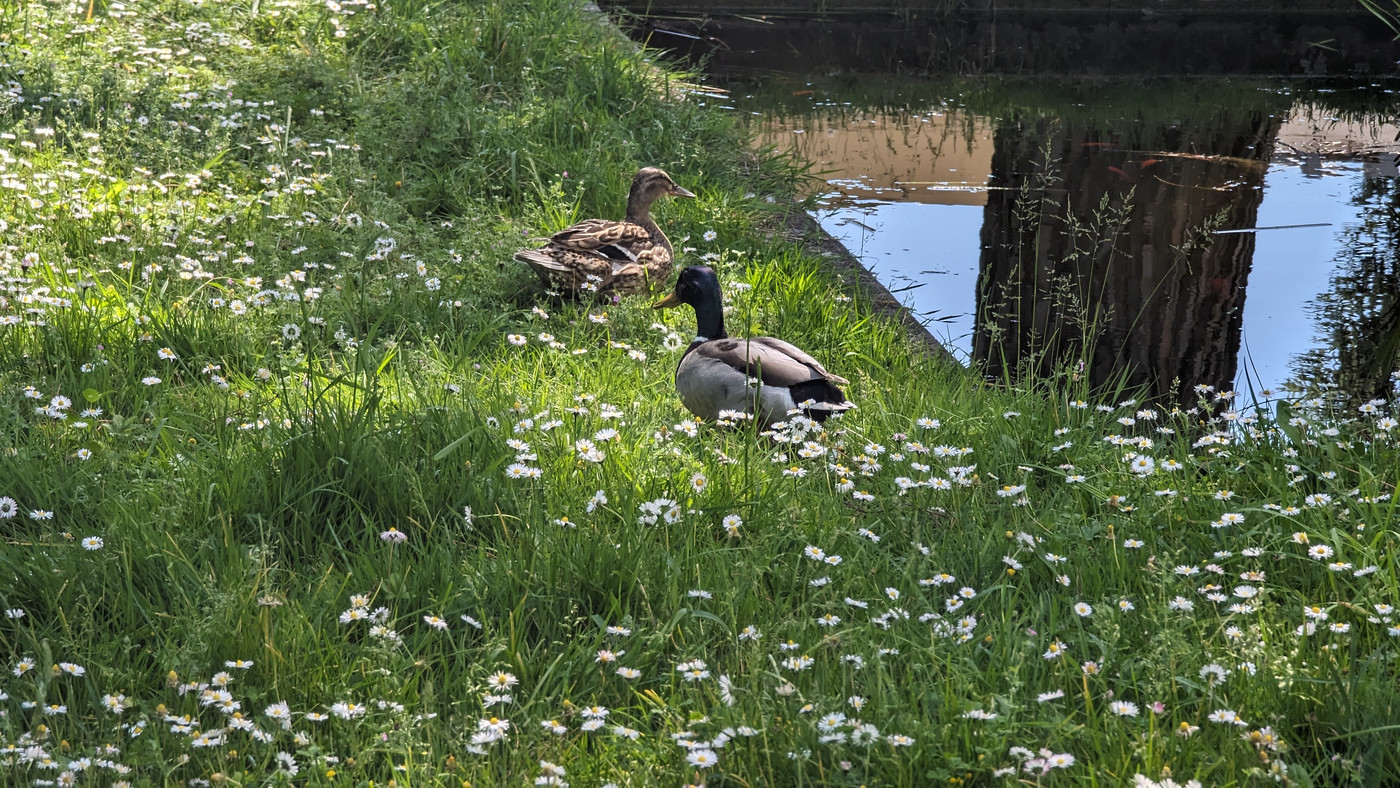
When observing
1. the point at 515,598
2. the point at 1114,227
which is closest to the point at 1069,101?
the point at 1114,227

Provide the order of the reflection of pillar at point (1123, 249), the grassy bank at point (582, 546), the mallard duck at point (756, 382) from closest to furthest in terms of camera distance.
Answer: the grassy bank at point (582, 546) → the mallard duck at point (756, 382) → the reflection of pillar at point (1123, 249)

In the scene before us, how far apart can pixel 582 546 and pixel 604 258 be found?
2.49m

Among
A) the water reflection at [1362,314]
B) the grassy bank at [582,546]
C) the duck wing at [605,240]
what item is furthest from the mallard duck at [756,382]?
the water reflection at [1362,314]

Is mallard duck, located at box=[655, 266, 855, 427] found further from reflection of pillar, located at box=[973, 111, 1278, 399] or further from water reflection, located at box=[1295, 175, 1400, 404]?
water reflection, located at box=[1295, 175, 1400, 404]

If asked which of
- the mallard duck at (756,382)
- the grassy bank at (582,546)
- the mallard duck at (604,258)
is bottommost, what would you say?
the grassy bank at (582,546)

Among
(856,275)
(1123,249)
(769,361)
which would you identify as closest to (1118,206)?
(1123,249)

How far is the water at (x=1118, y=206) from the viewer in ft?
18.6

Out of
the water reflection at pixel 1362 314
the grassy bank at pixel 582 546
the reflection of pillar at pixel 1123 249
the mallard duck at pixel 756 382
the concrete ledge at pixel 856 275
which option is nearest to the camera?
the grassy bank at pixel 582 546

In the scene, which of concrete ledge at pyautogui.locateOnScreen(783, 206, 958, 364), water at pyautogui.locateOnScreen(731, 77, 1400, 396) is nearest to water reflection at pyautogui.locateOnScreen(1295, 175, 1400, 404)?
water at pyautogui.locateOnScreen(731, 77, 1400, 396)

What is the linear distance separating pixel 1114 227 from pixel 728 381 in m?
3.45

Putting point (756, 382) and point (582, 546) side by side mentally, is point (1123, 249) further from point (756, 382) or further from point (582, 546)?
point (582, 546)

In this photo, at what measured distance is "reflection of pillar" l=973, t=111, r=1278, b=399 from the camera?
18.1 ft

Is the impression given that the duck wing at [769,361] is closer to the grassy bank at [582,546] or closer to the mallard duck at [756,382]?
the mallard duck at [756,382]

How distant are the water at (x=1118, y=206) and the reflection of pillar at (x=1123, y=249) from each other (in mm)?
18
